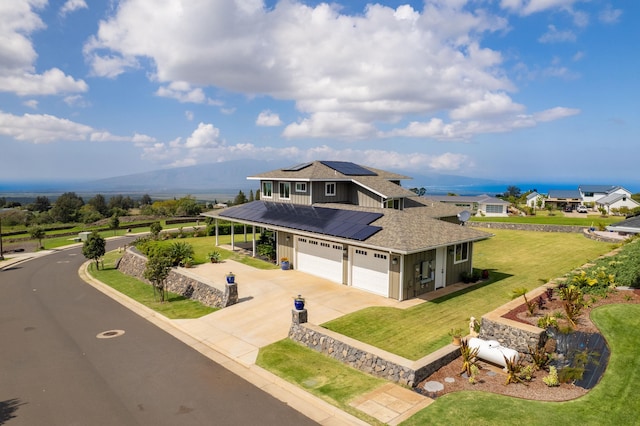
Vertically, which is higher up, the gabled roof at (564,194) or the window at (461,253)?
the gabled roof at (564,194)

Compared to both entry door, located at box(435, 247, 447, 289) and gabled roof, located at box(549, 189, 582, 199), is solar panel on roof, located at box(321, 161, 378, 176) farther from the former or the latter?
gabled roof, located at box(549, 189, 582, 199)

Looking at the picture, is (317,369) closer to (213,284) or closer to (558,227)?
(213,284)

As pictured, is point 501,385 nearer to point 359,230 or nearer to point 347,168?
point 359,230

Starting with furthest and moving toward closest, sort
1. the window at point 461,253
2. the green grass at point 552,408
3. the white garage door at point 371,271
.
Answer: the window at point 461,253, the white garage door at point 371,271, the green grass at point 552,408

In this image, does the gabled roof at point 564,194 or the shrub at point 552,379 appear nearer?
the shrub at point 552,379

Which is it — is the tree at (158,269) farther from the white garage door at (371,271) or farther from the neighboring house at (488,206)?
the neighboring house at (488,206)

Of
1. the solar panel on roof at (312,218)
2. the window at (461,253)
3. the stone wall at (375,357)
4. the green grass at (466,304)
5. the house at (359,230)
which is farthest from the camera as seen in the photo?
the window at (461,253)

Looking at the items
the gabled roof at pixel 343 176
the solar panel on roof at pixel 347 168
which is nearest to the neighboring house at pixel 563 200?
the gabled roof at pixel 343 176
